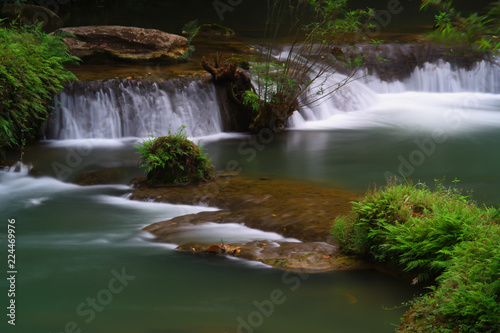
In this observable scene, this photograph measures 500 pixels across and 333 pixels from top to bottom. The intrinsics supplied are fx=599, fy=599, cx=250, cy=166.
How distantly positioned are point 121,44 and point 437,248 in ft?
36.9

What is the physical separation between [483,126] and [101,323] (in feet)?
39.6

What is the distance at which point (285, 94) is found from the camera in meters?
13.1

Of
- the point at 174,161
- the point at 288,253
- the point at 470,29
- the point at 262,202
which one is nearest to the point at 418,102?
the point at 174,161

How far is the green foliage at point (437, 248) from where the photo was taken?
4.55 meters

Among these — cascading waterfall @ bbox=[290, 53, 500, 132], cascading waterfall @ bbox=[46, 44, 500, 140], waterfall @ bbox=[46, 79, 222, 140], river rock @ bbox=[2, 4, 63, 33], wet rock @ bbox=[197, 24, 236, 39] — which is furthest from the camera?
wet rock @ bbox=[197, 24, 236, 39]

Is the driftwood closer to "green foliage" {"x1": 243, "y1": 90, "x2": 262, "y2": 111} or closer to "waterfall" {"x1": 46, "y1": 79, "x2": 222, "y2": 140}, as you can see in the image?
"waterfall" {"x1": 46, "y1": 79, "x2": 222, "y2": 140}

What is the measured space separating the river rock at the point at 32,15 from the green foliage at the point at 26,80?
276 inches

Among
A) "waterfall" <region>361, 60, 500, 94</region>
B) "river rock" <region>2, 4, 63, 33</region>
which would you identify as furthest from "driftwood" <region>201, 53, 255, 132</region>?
"river rock" <region>2, 4, 63, 33</region>

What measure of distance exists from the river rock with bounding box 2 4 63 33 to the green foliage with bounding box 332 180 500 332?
15.4 m

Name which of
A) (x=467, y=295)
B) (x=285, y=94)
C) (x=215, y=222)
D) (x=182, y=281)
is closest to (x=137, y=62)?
(x=285, y=94)

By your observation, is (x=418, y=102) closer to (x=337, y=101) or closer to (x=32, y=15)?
(x=337, y=101)

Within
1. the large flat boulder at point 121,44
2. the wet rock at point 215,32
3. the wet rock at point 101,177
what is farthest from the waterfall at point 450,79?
the wet rock at point 101,177

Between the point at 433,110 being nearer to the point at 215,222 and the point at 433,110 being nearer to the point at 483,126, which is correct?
the point at 483,126

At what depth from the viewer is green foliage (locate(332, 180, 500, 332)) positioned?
455 centimetres
